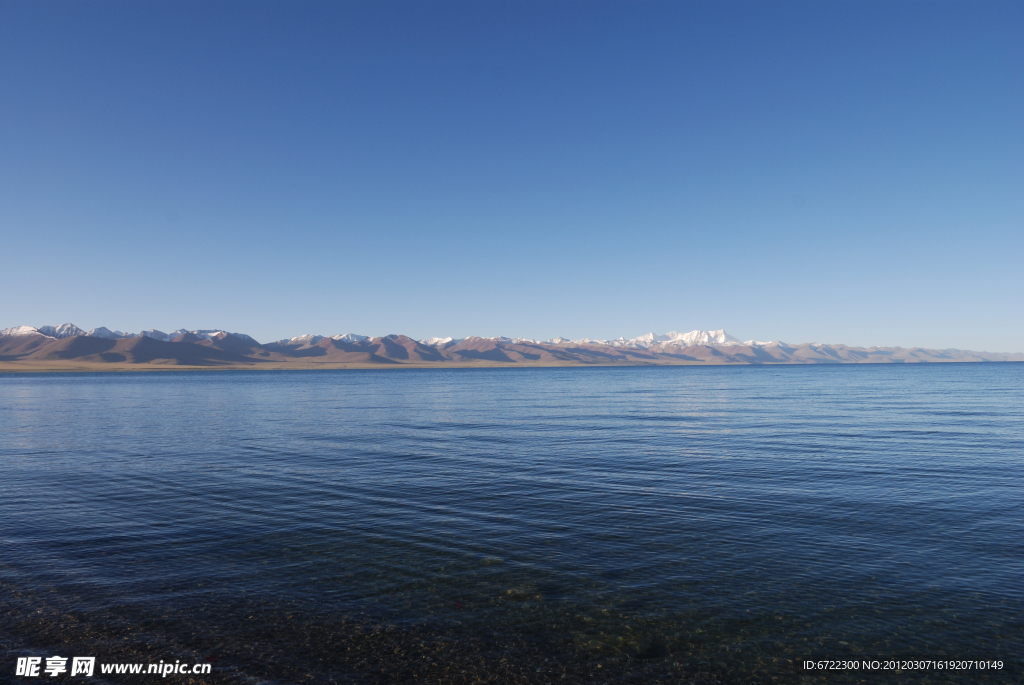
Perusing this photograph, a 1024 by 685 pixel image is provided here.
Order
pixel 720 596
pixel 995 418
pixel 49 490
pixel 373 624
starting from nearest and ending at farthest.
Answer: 1. pixel 373 624
2. pixel 720 596
3. pixel 49 490
4. pixel 995 418

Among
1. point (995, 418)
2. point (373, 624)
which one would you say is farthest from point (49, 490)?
point (995, 418)

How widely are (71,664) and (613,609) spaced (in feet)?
34.7

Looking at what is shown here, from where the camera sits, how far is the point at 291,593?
43.7ft

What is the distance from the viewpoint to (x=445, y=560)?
608 inches

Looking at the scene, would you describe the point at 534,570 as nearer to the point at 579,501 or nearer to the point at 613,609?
the point at 613,609

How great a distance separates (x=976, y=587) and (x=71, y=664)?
19.2m

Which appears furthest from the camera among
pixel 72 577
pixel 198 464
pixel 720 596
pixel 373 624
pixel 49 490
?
pixel 198 464

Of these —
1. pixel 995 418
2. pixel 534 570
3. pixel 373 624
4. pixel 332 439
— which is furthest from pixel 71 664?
pixel 995 418

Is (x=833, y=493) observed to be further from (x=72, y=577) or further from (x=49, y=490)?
(x=49, y=490)

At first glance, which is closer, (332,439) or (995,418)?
(332,439)

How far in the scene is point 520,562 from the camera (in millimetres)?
15227

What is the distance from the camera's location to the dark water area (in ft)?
35.2

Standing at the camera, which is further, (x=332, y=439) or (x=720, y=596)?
(x=332, y=439)

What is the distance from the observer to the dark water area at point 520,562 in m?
10.7
